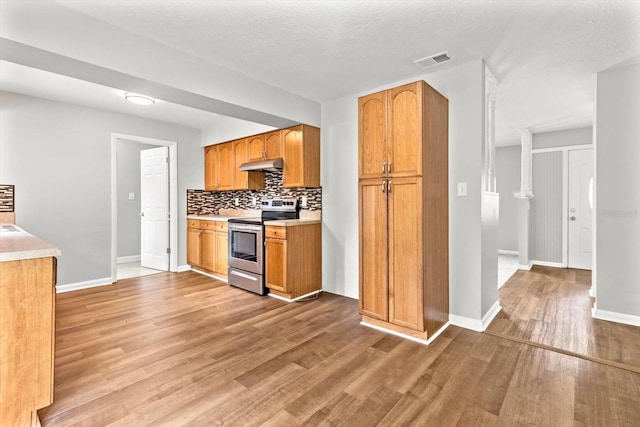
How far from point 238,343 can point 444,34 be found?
9.69 ft

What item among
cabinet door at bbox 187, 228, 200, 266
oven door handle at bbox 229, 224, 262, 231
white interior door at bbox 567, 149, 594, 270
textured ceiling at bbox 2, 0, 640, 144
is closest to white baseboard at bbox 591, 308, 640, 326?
textured ceiling at bbox 2, 0, 640, 144

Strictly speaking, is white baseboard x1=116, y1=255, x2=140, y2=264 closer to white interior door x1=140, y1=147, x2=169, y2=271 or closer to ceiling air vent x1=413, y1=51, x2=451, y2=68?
white interior door x1=140, y1=147, x2=169, y2=271

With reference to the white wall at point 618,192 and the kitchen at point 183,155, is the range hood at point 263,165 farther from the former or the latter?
the white wall at point 618,192

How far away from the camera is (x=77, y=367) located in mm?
2203

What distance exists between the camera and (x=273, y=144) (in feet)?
14.4

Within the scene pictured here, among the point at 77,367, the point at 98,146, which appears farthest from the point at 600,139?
the point at 98,146

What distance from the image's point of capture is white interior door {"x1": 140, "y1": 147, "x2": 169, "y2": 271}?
17.3 feet

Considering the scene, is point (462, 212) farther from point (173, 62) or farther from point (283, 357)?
point (173, 62)

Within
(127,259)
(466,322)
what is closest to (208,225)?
(127,259)

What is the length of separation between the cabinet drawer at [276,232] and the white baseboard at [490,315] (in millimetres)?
2210

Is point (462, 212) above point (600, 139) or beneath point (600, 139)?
beneath

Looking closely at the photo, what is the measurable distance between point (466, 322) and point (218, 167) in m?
4.35

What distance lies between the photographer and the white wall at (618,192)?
3.00m

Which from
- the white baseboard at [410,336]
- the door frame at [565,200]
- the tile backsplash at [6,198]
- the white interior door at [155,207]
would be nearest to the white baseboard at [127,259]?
the white interior door at [155,207]
